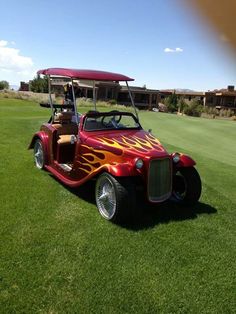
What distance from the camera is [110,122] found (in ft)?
23.3

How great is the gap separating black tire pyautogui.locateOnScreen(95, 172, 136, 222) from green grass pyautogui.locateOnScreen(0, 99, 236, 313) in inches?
6.5

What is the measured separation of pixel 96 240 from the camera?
5.11 metres

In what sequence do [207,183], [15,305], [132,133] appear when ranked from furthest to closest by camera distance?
[207,183], [132,133], [15,305]

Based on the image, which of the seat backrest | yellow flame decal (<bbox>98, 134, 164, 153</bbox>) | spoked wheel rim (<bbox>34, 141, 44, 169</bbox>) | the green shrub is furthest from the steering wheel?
the green shrub

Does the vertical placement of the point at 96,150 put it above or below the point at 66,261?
above

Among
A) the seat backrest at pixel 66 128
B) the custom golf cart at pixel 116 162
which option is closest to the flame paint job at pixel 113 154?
the custom golf cart at pixel 116 162

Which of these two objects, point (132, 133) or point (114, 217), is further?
point (132, 133)

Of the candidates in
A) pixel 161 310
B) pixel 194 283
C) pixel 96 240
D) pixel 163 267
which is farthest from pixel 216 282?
pixel 96 240

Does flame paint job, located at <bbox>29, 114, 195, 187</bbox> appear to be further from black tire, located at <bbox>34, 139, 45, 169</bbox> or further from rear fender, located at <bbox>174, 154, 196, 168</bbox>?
black tire, located at <bbox>34, 139, 45, 169</bbox>

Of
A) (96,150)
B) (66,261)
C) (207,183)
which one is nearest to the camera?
(66,261)

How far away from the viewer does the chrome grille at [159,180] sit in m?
5.87

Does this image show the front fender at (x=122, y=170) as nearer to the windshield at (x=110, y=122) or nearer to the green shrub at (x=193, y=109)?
the windshield at (x=110, y=122)

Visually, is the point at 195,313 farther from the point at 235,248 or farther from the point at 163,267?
the point at 235,248

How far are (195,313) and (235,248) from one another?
1.72 metres
